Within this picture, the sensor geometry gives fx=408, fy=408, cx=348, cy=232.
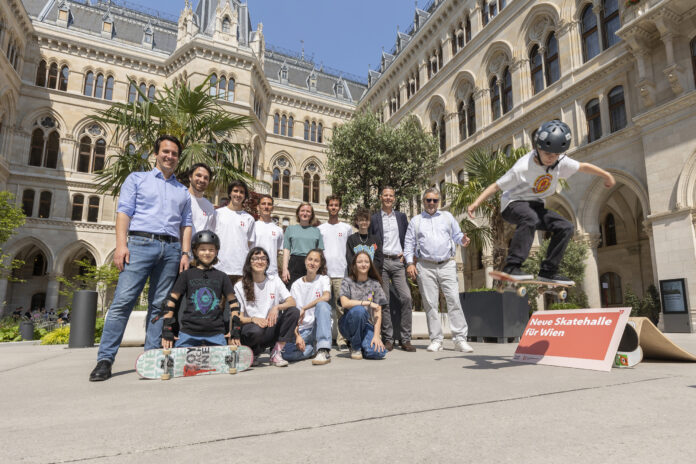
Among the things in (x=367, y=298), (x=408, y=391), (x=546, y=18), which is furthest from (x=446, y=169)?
(x=408, y=391)

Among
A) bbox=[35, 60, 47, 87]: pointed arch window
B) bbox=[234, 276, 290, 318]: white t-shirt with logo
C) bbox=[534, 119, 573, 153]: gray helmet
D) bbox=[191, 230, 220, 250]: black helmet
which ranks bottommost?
bbox=[234, 276, 290, 318]: white t-shirt with logo

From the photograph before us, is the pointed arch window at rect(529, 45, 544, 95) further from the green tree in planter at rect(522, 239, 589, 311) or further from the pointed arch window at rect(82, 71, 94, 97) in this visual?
the pointed arch window at rect(82, 71, 94, 97)

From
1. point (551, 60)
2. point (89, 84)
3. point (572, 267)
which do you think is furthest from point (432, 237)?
point (89, 84)

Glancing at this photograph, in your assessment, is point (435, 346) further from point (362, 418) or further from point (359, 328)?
point (362, 418)

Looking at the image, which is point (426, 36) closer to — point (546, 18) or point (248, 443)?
point (546, 18)

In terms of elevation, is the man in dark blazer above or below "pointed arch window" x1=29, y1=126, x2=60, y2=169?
below

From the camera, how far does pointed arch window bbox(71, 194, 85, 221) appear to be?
90.5 feet

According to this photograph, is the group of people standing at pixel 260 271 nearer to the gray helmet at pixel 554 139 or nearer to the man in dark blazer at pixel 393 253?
Answer: the man in dark blazer at pixel 393 253

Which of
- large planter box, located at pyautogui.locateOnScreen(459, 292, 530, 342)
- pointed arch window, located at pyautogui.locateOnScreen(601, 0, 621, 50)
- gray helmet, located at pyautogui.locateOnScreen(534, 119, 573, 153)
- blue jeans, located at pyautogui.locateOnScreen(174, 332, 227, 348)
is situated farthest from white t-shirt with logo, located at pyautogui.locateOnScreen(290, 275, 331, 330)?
pointed arch window, located at pyautogui.locateOnScreen(601, 0, 621, 50)

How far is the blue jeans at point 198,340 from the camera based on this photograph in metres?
3.98

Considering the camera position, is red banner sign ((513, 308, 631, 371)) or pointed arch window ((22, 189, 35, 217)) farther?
pointed arch window ((22, 189, 35, 217))

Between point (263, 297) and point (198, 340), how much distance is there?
0.96 metres

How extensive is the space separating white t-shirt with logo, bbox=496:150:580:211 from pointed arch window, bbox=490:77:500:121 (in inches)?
771

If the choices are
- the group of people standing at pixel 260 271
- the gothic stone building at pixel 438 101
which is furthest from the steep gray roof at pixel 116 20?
the group of people standing at pixel 260 271
